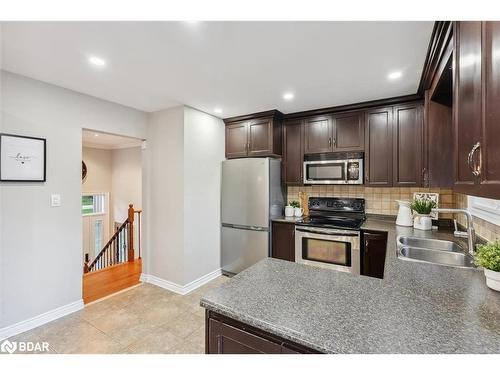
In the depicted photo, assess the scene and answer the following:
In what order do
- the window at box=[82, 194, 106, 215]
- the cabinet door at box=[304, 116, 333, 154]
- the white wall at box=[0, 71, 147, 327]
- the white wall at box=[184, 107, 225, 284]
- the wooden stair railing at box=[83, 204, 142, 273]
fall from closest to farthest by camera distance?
the white wall at box=[0, 71, 147, 327] → the white wall at box=[184, 107, 225, 284] → the cabinet door at box=[304, 116, 333, 154] → the wooden stair railing at box=[83, 204, 142, 273] → the window at box=[82, 194, 106, 215]

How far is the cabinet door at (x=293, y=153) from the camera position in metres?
3.34

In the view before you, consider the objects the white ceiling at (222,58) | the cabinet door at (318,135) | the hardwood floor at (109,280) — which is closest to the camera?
the white ceiling at (222,58)

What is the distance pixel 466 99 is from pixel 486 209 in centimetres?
132

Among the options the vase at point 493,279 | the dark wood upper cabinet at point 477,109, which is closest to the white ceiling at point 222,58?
the dark wood upper cabinet at point 477,109

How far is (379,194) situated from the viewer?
10.3ft

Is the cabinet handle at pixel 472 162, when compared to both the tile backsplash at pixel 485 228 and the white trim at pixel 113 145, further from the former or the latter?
the white trim at pixel 113 145

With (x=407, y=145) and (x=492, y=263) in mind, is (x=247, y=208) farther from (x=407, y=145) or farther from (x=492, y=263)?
(x=492, y=263)

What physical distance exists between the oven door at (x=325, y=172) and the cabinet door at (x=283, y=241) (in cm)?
73

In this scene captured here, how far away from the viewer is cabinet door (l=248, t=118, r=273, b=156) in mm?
3273

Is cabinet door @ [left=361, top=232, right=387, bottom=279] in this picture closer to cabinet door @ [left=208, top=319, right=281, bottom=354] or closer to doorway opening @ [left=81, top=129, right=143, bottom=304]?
cabinet door @ [left=208, top=319, right=281, bottom=354]

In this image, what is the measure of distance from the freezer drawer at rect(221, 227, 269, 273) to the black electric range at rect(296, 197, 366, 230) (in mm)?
625

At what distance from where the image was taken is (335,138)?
3.08 m

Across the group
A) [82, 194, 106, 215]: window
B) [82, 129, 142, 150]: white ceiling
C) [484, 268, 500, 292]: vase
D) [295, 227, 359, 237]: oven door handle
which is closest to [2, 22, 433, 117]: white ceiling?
[484, 268, 500, 292]: vase
